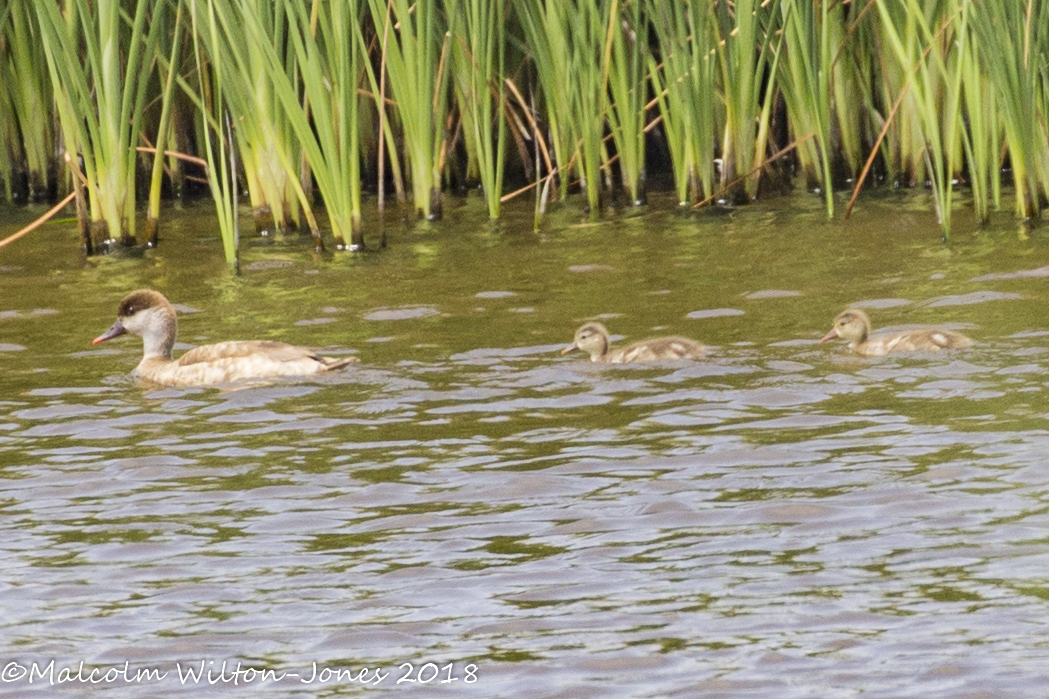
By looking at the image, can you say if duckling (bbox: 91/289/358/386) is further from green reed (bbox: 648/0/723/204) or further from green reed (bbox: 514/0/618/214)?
green reed (bbox: 648/0/723/204)

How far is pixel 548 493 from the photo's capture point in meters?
6.32

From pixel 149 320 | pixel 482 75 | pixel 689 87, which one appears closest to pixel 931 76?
pixel 689 87

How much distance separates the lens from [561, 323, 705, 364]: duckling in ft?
27.2

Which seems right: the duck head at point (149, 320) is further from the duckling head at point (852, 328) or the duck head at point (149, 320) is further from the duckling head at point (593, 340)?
the duckling head at point (852, 328)

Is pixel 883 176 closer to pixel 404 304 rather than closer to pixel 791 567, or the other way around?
pixel 404 304

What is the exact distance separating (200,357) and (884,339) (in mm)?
3284

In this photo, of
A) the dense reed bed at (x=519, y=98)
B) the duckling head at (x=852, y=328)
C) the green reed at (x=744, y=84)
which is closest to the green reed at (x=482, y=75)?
the dense reed bed at (x=519, y=98)

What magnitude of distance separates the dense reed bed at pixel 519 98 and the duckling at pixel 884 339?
1837 mm

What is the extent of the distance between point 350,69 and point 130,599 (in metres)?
5.63

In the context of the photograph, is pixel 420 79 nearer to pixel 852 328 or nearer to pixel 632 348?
pixel 632 348

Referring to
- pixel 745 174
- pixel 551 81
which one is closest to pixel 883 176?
pixel 745 174

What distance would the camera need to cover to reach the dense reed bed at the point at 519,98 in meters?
10.4

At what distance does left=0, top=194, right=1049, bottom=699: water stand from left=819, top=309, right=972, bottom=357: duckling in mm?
84

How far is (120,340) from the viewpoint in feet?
33.4
